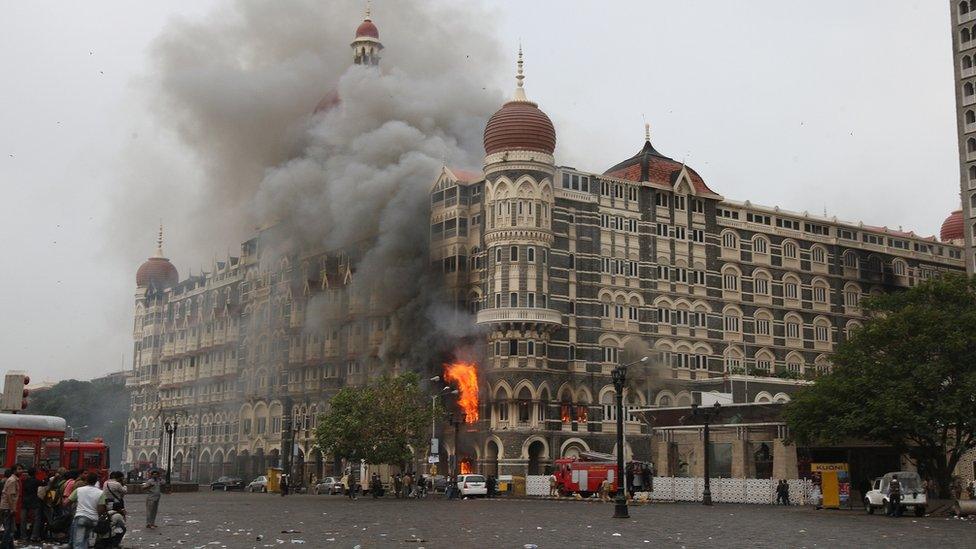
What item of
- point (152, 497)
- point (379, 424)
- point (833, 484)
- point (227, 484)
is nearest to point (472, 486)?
point (379, 424)

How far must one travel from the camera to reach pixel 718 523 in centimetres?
3525

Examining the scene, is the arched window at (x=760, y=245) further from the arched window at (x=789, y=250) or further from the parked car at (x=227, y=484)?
the parked car at (x=227, y=484)

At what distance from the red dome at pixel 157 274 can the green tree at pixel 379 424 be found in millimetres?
75633

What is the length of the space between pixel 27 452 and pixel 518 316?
50737 millimetres

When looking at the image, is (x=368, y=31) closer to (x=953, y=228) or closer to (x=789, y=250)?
(x=789, y=250)

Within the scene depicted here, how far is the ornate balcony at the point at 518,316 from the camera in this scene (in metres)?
79.6

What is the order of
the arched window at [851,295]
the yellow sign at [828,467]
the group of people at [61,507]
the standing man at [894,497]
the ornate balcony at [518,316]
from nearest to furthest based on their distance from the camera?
the group of people at [61,507] → the standing man at [894,497] → the yellow sign at [828,467] → the ornate balcony at [518,316] → the arched window at [851,295]

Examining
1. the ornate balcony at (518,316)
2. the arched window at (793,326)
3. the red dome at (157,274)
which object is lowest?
the ornate balcony at (518,316)

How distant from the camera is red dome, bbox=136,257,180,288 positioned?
14450cm

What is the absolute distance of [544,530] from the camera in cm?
3125

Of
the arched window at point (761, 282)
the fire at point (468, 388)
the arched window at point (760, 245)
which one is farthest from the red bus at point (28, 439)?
the arched window at point (760, 245)

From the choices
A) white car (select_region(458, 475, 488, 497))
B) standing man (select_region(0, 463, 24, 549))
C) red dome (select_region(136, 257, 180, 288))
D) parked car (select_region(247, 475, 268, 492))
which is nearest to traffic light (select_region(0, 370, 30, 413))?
standing man (select_region(0, 463, 24, 549))

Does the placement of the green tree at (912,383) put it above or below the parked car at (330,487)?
above

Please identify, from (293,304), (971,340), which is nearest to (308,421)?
(293,304)
